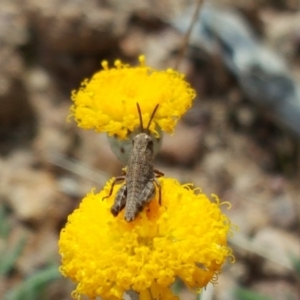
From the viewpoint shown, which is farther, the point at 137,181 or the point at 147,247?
the point at 137,181

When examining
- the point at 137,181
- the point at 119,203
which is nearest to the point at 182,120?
the point at 137,181

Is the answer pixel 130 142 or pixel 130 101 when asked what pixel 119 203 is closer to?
pixel 130 142

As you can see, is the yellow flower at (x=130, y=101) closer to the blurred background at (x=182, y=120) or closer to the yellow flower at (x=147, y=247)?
the yellow flower at (x=147, y=247)

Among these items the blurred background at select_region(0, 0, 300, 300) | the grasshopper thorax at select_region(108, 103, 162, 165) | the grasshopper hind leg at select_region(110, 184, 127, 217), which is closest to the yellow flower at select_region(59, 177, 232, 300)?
the grasshopper hind leg at select_region(110, 184, 127, 217)

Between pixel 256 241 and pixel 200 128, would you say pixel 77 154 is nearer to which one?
pixel 200 128

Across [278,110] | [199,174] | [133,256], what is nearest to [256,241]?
[199,174]

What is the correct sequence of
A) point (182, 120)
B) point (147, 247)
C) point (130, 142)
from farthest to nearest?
point (182, 120)
point (130, 142)
point (147, 247)
